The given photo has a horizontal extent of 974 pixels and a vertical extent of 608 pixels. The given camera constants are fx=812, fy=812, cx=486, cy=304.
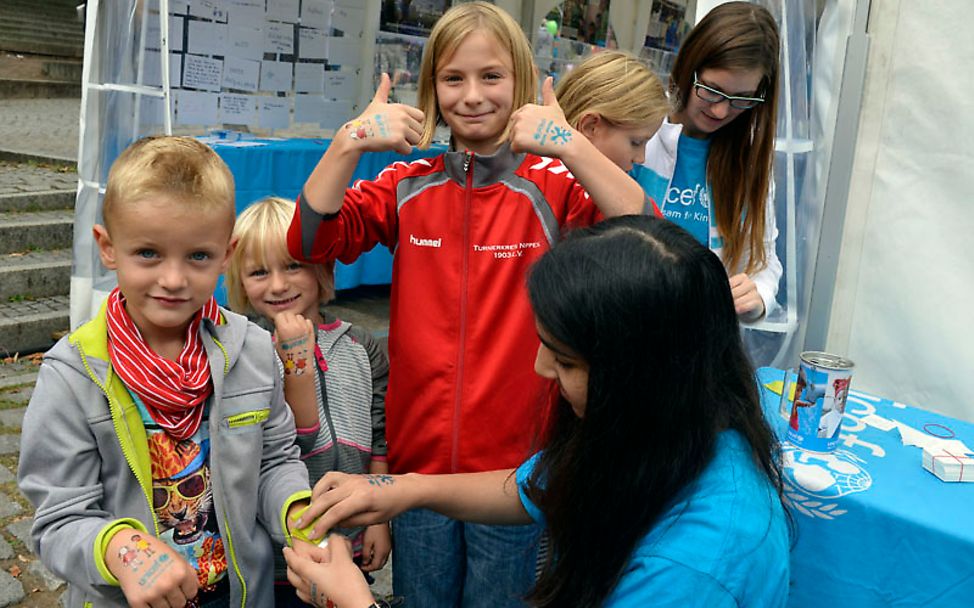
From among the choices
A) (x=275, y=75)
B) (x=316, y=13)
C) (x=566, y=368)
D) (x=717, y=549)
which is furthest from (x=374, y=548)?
(x=316, y=13)

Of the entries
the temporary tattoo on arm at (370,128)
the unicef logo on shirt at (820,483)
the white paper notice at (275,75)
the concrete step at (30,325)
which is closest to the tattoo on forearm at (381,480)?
the temporary tattoo on arm at (370,128)

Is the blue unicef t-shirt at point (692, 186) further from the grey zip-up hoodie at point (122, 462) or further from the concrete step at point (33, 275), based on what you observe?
the concrete step at point (33, 275)

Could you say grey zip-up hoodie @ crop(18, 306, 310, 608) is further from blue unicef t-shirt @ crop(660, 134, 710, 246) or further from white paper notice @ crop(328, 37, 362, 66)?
white paper notice @ crop(328, 37, 362, 66)

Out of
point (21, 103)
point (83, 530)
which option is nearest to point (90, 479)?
point (83, 530)

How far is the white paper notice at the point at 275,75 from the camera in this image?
19.6 feet

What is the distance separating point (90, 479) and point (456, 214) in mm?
909

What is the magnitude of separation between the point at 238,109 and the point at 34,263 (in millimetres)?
1712

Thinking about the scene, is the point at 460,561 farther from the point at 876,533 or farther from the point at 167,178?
the point at 167,178

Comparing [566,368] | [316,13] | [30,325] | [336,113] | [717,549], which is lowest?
[30,325]

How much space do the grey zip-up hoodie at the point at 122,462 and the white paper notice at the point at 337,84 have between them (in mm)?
5205

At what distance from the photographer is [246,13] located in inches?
224

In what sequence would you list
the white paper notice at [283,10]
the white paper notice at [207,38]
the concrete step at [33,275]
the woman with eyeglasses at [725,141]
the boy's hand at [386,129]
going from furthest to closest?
the white paper notice at [283,10], the white paper notice at [207,38], the concrete step at [33,275], the woman with eyeglasses at [725,141], the boy's hand at [386,129]

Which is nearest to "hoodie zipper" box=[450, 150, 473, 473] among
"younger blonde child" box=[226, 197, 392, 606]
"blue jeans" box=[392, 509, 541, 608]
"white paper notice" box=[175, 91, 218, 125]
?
"blue jeans" box=[392, 509, 541, 608]

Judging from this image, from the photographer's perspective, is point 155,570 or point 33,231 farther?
point 33,231
